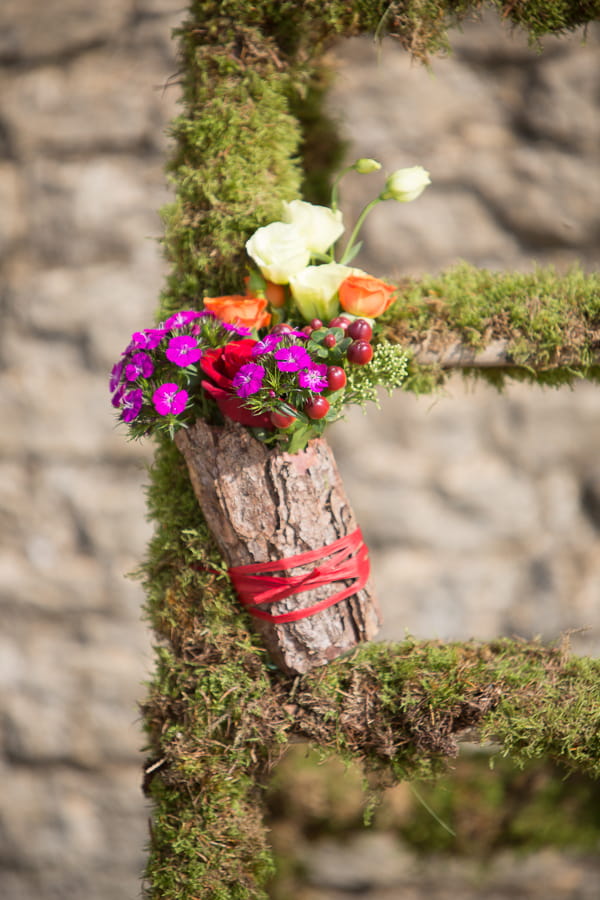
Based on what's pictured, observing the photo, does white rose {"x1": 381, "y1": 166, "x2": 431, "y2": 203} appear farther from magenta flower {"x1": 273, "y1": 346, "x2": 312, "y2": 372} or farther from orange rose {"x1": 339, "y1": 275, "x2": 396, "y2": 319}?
magenta flower {"x1": 273, "y1": 346, "x2": 312, "y2": 372}

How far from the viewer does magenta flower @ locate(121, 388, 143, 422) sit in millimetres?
796

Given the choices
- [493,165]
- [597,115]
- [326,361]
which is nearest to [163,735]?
[326,361]

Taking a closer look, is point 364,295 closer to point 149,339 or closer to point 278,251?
point 278,251

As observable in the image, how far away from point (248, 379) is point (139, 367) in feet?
0.49

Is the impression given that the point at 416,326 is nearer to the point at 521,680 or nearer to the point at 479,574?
the point at 521,680

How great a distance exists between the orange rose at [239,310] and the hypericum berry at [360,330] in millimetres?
118

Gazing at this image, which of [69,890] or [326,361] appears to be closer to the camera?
[326,361]

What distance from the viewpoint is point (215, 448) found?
831mm

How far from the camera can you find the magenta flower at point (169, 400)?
78cm

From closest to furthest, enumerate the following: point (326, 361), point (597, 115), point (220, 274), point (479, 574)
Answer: point (326, 361)
point (220, 274)
point (597, 115)
point (479, 574)

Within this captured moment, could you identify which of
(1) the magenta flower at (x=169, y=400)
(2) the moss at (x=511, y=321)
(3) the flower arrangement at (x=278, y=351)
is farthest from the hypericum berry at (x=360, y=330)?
(1) the magenta flower at (x=169, y=400)

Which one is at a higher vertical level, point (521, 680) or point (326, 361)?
point (326, 361)

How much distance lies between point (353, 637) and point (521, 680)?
22cm

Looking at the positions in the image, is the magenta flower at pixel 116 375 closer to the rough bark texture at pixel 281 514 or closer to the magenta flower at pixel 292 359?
the rough bark texture at pixel 281 514
